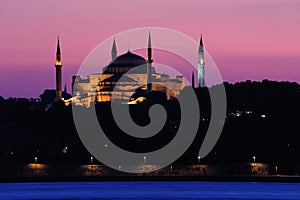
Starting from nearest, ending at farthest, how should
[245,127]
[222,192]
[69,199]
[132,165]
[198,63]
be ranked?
[69,199] < [222,192] < [132,165] < [245,127] < [198,63]

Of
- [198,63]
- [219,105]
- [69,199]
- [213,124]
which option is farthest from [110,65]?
[69,199]

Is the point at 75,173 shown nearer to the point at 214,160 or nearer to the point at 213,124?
the point at 214,160

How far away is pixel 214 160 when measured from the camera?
87.5 meters

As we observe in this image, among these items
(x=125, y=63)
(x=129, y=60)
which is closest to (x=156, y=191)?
(x=129, y=60)

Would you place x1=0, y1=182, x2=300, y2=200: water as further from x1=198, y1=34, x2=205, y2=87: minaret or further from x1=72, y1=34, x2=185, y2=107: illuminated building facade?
x1=72, y1=34, x2=185, y2=107: illuminated building facade

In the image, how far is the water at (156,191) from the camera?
78312 mm

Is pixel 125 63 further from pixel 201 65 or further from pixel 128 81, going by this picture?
pixel 201 65

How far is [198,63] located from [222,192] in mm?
45686

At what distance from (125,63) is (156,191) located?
60642 mm

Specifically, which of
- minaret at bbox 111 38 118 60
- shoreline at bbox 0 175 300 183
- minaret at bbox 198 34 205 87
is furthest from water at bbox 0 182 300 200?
minaret at bbox 111 38 118 60

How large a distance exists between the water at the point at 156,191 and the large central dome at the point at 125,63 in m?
50.3

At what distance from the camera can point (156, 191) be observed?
85.7 metres

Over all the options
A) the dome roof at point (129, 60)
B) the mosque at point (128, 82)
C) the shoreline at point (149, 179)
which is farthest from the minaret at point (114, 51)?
the shoreline at point (149, 179)

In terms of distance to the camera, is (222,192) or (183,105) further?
(183,105)
